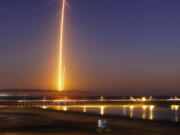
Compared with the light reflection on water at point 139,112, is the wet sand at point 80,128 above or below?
above

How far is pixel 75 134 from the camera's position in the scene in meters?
22.2

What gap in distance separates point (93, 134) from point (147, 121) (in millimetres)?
10628

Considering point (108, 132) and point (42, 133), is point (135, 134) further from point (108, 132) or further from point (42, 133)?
point (42, 133)

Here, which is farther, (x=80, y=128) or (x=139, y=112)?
(x=139, y=112)

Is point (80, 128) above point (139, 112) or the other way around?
above

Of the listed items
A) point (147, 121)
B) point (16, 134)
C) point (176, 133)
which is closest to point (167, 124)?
point (147, 121)

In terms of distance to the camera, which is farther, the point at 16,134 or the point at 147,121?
the point at 147,121

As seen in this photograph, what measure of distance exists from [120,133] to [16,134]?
673 centimetres

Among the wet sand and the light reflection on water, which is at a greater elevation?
the wet sand

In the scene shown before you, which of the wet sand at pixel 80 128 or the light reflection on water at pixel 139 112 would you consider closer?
the wet sand at pixel 80 128

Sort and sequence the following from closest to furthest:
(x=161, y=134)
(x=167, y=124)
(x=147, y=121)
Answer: (x=161, y=134) < (x=167, y=124) < (x=147, y=121)

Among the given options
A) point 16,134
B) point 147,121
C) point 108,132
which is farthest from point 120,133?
point 147,121

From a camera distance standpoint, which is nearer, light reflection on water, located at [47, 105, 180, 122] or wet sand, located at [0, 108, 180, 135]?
wet sand, located at [0, 108, 180, 135]

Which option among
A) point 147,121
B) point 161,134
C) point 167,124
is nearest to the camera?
point 161,134
